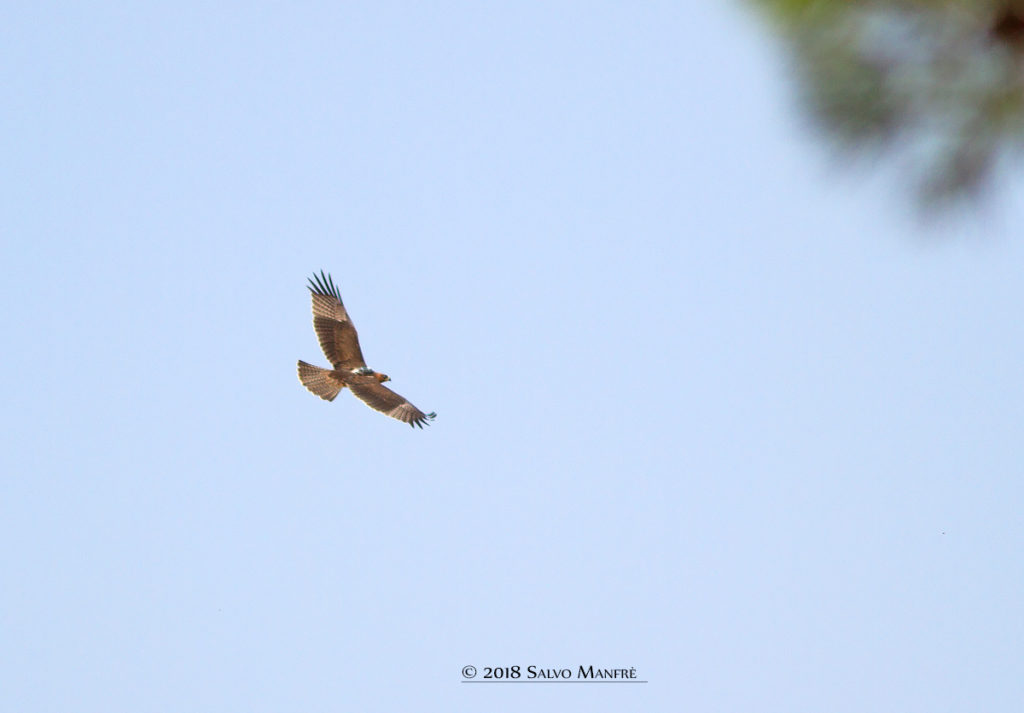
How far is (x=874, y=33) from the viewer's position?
164 inches

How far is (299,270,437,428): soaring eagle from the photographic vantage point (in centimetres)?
1229

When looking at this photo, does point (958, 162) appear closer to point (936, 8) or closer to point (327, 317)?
point (936, 8)

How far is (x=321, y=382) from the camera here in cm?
1232

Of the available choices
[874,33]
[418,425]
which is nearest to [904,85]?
[874,33]

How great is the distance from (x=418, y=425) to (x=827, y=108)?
825 centimetres

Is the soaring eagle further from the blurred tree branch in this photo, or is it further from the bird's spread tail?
the blurred tree branch

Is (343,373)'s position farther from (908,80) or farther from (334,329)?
(908,80)

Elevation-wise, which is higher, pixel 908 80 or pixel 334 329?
pixel 334 329

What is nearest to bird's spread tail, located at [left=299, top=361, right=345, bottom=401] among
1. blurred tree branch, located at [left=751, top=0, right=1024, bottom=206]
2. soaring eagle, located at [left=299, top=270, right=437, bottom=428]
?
soaring eagle, located at [left=299, top=270, right=437, bottom=428]

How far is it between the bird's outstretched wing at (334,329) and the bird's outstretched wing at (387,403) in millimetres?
263

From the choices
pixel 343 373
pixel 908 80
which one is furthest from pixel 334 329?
pixel 908 80

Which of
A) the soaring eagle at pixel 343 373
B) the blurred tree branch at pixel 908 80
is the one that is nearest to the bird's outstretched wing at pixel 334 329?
the soaring eagle at pixel 343 373

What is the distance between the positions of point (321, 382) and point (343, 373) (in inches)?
8.2

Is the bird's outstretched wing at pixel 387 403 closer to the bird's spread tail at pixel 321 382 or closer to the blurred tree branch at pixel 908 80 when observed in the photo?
the bird's spread tail at pixel 321 382
